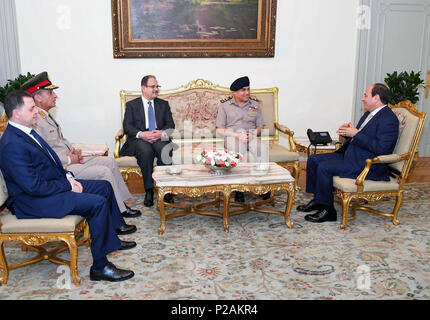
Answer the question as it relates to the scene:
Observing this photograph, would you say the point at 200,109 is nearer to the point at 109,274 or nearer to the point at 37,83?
the point at 37,83

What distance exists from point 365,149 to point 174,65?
330 centimetres

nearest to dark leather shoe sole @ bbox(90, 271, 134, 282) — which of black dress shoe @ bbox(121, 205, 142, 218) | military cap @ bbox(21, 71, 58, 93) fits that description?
black dress shoe @ bbox(121, 205, 142, 218)

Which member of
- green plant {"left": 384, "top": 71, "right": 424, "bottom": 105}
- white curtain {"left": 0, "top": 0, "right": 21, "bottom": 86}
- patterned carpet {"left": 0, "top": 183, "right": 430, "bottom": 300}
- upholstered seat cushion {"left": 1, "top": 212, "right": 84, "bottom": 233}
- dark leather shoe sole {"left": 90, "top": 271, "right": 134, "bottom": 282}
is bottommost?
patterned carpet {"left": 0, "top": 183, "right": 430, "bottom": 300}

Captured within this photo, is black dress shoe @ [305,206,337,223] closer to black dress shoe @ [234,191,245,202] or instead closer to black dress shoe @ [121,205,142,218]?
black dress shoe @ [234,191,245,202]

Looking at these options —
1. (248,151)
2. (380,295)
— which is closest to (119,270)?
(380,295)

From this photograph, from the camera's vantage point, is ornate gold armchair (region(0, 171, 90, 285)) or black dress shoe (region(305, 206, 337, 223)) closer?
ornate gold armchair (region(0, 171, 90, 285))

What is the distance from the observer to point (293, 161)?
18.5 feet

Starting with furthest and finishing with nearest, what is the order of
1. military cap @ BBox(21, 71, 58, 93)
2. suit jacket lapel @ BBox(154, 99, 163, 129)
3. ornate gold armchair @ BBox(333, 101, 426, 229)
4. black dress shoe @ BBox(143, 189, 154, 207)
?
suit jacket lapel @ BBox(154, 99, 163, 129)
black dress shoe @ BBox(143, 189, 154, 207)
ornate gold armchair @ BBox(333, 101, 426, 229)
military cap @ BBox(21, 71, 58, 93)

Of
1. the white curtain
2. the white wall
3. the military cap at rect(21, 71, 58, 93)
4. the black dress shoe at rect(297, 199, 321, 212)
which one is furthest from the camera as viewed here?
the white wall

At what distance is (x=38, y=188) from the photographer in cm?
320

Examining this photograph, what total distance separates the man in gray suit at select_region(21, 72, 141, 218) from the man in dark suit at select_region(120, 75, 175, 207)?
25.4 inches

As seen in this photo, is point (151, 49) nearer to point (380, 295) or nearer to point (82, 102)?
point (82, 102)

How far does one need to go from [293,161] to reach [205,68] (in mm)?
2164

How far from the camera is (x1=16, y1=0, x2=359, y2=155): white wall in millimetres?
6324
